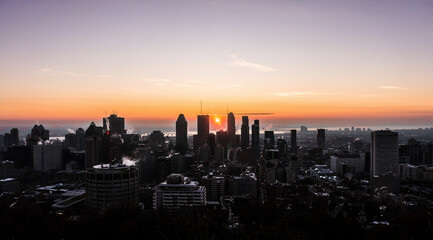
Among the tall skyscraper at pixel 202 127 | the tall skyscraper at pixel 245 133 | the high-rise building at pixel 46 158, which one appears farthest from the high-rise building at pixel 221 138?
the high-rise building at pixel 46 158

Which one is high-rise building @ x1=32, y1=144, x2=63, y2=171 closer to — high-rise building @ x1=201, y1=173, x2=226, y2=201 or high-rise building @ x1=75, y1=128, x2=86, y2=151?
high-rise building @ x1=75, y1=128, x2=86, y2=151

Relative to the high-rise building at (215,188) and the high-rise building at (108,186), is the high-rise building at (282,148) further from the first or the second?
the high-rise building at (108,186)

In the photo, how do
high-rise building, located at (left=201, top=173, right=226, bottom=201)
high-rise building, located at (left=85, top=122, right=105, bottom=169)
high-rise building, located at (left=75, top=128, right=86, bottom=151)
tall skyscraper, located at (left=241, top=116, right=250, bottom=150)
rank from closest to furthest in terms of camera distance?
1. high-rise building, located at (left=201, top=173, right=226, bottom=201)
2. high-rise building, located at (left=85, top=122, right=105, bottom=169)
3. high-rise building, located at (left=75, top=128, right=86, bottom=151)
4. tall skyscraper, located at (left=241, top=116, right=250, bottom=150)

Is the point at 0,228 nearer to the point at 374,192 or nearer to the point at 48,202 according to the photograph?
the point at 48,202

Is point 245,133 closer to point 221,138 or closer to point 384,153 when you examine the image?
point 221,138

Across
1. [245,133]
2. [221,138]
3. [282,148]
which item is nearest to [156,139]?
[221,138]

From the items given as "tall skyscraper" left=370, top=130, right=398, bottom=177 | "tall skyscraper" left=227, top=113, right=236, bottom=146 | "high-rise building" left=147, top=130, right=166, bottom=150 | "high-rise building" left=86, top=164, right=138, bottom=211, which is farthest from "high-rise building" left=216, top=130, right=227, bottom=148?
"high-rise building" left=86, top=164, right=138, bottom=211
